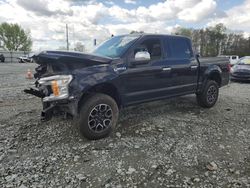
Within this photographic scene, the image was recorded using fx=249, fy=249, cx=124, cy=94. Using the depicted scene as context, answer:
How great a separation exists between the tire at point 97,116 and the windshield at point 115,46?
969mm

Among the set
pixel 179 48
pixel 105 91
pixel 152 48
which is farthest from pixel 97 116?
pixel 179 48

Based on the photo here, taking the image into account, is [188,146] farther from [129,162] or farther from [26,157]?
[26,157]

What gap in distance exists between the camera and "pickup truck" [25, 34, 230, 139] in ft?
13.4

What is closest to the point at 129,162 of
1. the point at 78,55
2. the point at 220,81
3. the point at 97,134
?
the point at 97,134

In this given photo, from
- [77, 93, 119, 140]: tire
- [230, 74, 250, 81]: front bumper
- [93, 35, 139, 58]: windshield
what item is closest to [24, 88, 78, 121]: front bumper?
[77, 93, 119, 140]: tire

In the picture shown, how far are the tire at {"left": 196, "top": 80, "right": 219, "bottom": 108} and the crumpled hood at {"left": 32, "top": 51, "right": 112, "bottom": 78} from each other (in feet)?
11.1

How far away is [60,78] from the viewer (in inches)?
159

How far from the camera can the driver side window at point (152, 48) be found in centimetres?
509

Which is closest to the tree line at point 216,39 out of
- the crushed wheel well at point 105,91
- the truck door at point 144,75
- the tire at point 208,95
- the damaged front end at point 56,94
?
the tire at point 208,95

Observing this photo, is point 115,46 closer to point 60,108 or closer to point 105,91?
point 105,91

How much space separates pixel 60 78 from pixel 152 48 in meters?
2.25

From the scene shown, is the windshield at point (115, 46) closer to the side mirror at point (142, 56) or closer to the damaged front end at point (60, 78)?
the side mirror at point (142, 56)

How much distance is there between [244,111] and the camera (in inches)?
257

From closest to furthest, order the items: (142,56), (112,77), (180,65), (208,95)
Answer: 1. (112,77)
2. (142,56)
3. (180,65)
4. (208,95)
